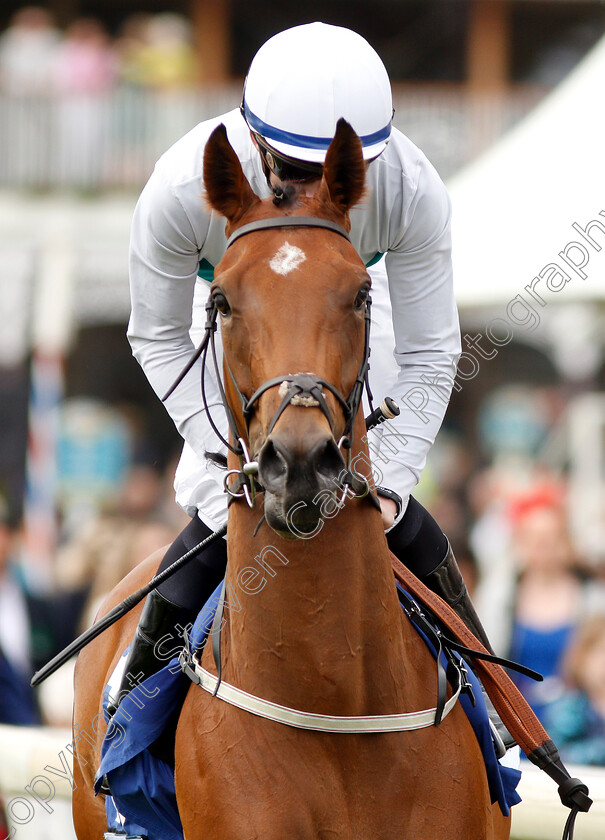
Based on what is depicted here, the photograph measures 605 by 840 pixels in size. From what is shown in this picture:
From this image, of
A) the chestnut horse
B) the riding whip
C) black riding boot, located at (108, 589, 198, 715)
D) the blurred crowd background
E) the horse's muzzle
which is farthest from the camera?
the blurred crowd background

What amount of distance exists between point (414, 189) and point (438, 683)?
152 cm

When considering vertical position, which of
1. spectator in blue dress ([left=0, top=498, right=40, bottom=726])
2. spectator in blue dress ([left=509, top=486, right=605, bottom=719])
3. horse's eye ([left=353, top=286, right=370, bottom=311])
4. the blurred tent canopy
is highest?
horse's eye ([left=353, top=286, right=370, bottom=311])

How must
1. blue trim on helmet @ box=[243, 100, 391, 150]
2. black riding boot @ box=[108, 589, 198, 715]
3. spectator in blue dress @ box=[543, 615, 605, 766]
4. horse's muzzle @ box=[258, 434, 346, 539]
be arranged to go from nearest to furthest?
horse's muzzle @ box=[258, 434, 346, 539]
blue trim on helmet @ box=[243, 100, 391, 150]
black riding boot @ box=[108, 589, 198, 715]
spectator in blue dress @ box=[543, 615, 605, 766]

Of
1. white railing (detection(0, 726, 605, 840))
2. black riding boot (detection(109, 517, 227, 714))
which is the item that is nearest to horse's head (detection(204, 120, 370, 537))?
black riding boot (detection(109, 517, 227, 714))

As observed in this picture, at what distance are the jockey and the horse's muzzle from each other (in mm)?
782

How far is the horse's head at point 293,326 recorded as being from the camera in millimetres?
2609

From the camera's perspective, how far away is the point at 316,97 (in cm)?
334

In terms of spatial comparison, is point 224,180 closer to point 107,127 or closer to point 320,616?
point 320,616

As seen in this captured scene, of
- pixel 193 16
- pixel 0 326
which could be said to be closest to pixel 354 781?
pixel 0 326

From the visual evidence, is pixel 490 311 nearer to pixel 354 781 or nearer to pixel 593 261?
pixel 593 261

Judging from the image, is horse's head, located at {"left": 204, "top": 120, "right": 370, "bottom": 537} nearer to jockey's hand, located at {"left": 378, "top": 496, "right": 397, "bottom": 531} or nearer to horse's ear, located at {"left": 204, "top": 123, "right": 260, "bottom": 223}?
horse's ear, located at {"left": 204, "top": 123, "right": 260, "bottom": 223}

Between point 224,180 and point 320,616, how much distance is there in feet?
3.86

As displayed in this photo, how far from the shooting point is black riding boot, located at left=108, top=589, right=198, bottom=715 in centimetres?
373

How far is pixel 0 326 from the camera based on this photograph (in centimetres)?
1523
